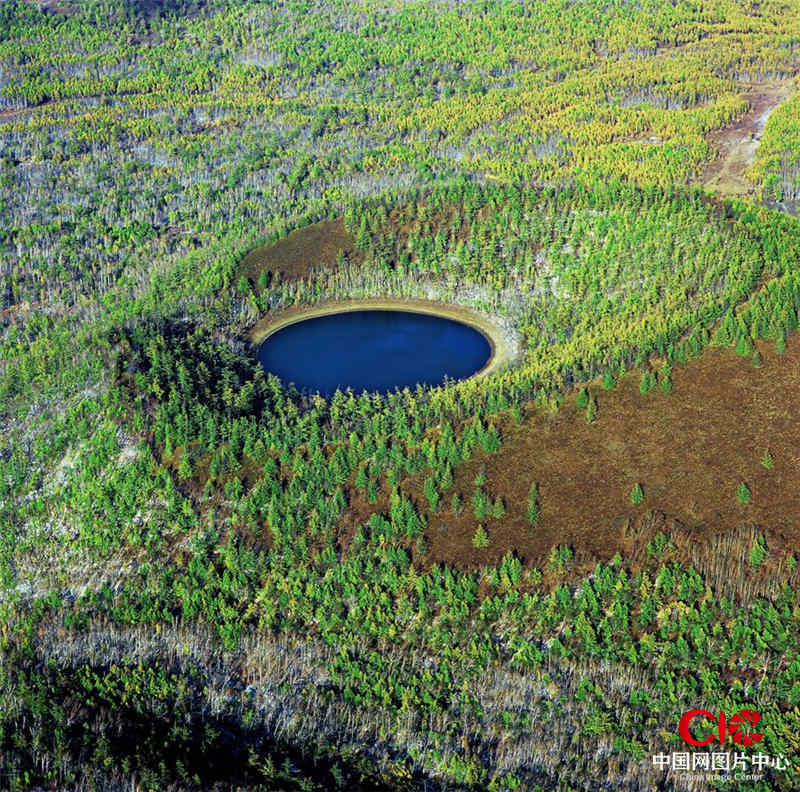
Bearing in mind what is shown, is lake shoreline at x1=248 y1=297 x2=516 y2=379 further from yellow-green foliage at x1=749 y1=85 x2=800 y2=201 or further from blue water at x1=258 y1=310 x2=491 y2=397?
yellow-green foliage at x1=749 y1=85 x2=800 y2=201

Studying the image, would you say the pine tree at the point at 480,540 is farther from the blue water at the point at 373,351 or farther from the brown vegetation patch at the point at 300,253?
the brown vegetation patch at the point at 300,253

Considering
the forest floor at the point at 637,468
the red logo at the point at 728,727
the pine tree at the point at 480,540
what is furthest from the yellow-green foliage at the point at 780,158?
the red logo at the point at 728,727

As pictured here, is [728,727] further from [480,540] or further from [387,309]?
[387,309]

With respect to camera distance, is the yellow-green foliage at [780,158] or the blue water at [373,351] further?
the yellow-green foliage at [780,158]

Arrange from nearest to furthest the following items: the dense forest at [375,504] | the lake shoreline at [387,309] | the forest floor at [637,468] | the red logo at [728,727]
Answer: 1. the red logo at [728,727]
2. the dense forest at [375,504]
3. the forest floor at [637,468]
4. the lake shoreline at [387,309]

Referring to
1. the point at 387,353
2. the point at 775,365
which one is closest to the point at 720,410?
the point at 775,365

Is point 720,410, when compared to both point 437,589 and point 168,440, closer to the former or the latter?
point 437,589

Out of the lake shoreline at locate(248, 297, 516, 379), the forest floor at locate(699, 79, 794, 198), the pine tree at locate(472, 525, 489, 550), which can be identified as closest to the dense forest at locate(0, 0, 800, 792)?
the pine tree at locate(472, 525, 489, 550)
